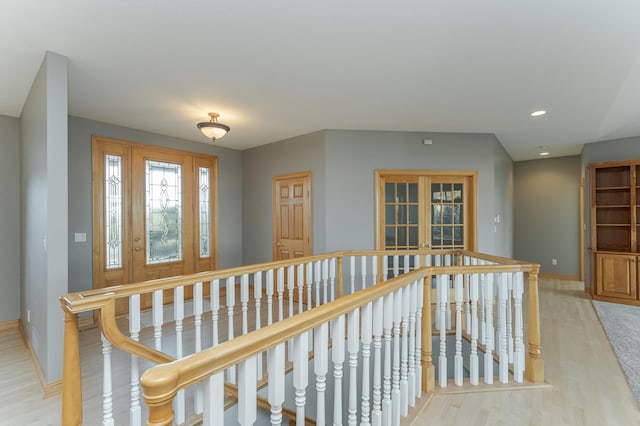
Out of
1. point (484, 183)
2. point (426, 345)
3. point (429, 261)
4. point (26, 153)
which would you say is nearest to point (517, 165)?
point (484, 183)

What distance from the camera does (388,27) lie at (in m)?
2.08

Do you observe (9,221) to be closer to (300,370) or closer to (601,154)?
(300,370)

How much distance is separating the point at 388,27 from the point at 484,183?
3.36 m

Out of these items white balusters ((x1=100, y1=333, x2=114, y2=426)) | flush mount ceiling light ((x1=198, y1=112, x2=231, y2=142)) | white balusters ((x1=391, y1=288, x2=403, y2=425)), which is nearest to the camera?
white balusters ((x1=100, y1=333, x2=114, y2=426))

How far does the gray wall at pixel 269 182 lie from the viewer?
4.57 metres

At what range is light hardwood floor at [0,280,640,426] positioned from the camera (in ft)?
6.70

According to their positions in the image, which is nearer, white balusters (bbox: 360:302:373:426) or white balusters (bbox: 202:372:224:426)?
white balusters (bbox: 202:372:224:426)

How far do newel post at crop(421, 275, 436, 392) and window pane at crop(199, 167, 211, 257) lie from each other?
396 cm

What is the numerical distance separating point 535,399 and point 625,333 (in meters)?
2.30

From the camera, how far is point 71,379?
1507mm

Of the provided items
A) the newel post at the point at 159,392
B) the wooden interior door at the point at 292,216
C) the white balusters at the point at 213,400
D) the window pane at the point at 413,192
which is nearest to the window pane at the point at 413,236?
the window pane at the point at 413,192

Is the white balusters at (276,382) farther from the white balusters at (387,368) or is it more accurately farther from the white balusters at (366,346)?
the white balusters at (387,368)

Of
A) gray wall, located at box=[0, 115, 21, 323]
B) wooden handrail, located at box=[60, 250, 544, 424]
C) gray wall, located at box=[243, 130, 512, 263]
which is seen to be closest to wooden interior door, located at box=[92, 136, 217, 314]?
gray wall, located at box=[0, 115, 21, 323]

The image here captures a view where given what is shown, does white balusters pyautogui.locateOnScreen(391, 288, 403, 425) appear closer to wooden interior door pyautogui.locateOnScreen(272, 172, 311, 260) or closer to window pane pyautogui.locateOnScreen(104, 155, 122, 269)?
wooden interior door pyautogui.locateOnScreen(272, 172, 311, 260)
